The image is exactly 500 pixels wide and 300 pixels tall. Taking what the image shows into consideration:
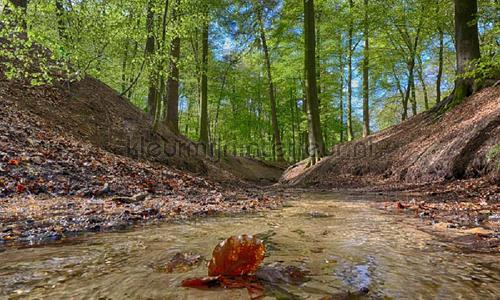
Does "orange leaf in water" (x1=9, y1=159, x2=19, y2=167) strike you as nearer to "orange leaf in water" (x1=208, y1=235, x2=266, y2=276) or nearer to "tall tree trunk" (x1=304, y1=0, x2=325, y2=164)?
"orange leaf in water" (x1=208, y1=235, x2=266, y2=276)

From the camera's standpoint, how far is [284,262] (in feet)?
7.48

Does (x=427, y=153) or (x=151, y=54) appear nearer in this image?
(x=427, y=153)

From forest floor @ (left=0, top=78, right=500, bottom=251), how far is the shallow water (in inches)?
18.3

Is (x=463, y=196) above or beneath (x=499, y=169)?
beneath

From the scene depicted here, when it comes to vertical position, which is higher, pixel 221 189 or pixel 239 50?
pixel 239 50

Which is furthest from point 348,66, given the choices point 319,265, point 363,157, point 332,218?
point 319,265

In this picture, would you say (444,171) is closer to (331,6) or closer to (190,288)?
(190,288)

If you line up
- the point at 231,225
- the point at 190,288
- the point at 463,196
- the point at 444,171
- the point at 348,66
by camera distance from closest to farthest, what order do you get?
the point at 190,288 → the point at 231,225 → the point at 463,196 → the point at 444,171 → the point at 348,66

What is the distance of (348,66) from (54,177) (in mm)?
21898

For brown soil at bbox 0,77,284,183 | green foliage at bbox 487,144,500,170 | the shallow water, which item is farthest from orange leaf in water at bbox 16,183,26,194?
green foliage at bbox 487,144,500,170

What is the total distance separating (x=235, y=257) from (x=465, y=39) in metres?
11.8

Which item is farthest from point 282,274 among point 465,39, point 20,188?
point 465,39

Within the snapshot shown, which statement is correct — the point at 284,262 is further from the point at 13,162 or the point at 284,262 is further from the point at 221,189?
the point at 221,189

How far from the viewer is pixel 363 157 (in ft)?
44.5
